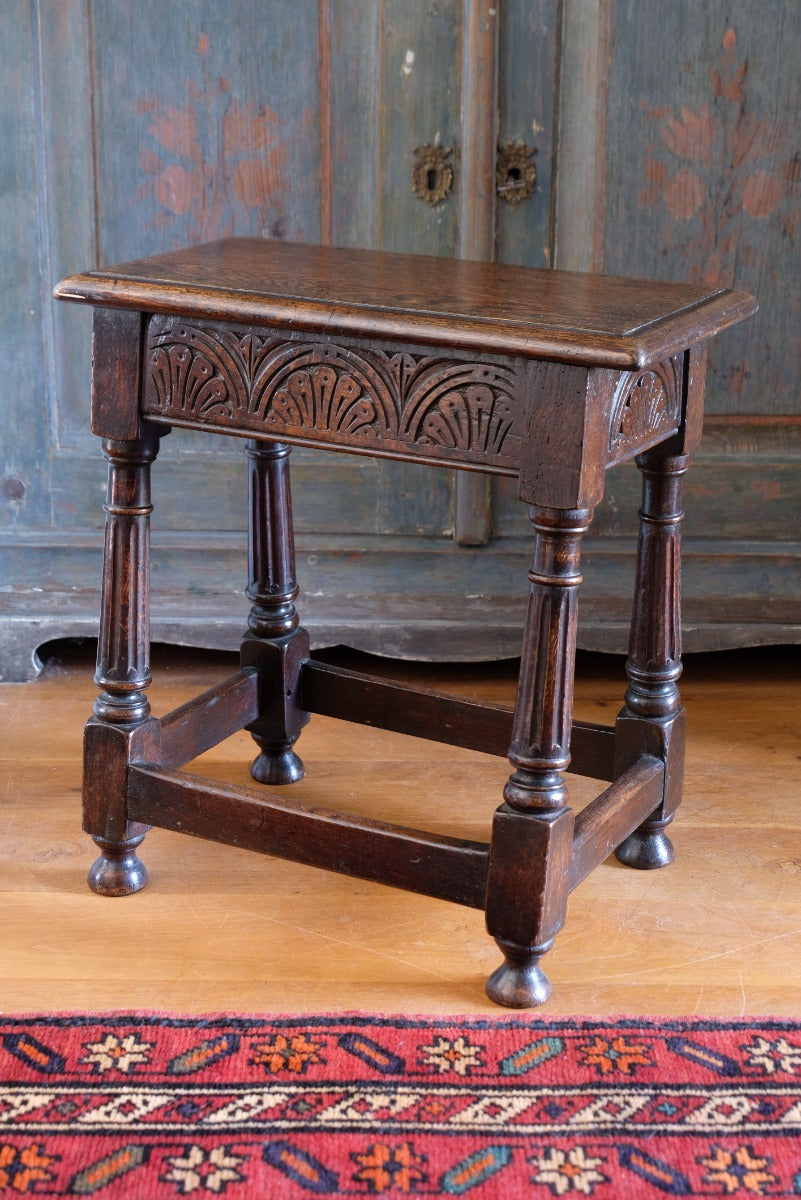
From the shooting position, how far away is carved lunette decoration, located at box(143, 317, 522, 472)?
1.66 meters

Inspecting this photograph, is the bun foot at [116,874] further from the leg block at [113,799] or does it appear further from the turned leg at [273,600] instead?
the turned leg at [273,600]

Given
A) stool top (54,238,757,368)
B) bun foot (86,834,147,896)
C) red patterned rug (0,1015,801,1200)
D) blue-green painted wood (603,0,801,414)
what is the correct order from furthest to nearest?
blue-green painted wood (603,0,801,414) → bun foot (86,834,147,896) → stool top (54,238,757,368) → red patterned rug (0,1015,801,1200)

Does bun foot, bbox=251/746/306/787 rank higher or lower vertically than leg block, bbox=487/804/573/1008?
lower

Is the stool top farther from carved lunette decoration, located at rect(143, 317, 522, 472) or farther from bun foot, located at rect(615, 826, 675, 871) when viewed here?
bun foot, located at rect(615, 826, 675, 871)

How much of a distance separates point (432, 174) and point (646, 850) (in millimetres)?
1168

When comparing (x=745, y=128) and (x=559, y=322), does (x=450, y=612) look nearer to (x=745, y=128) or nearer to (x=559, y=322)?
(x=745, y=128)

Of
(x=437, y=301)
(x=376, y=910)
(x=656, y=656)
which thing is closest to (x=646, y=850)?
(x=656, y=656)

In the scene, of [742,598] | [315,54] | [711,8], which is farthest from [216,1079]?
[711,8]

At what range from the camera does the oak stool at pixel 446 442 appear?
1.65 metres

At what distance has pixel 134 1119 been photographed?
1559mm

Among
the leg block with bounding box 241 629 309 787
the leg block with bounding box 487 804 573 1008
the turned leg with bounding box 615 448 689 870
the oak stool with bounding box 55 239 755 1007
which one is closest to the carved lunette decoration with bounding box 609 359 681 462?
the oak stool with bounding box 55 239 755 1007

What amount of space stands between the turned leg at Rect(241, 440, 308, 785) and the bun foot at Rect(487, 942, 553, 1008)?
63cm

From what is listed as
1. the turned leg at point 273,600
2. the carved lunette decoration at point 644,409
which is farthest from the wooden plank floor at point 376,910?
the carved lunette decoration at point 644,409

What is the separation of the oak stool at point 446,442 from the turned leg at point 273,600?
0.43 feet
